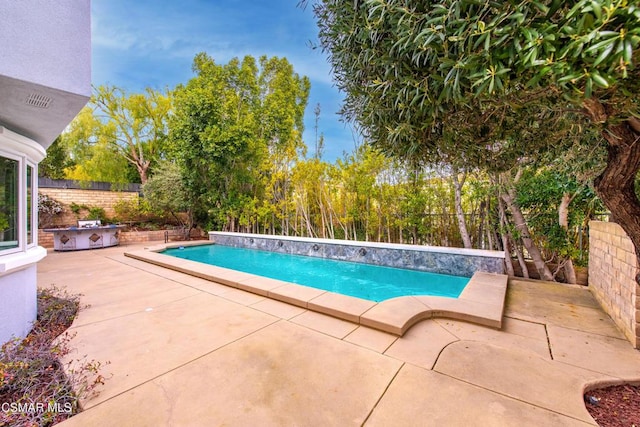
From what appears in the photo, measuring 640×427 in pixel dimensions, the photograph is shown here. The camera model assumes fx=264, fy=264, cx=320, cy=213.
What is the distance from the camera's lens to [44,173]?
44.1ft

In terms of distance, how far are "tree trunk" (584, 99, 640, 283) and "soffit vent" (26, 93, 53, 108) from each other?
3.85 meters

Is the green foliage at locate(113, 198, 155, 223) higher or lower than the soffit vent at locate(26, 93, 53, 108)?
lower

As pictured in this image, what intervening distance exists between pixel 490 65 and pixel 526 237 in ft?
16.3

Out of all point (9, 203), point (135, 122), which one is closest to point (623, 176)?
point (9, 203)

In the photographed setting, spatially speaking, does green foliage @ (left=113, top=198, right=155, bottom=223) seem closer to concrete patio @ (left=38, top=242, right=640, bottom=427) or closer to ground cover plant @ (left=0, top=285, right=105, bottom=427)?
concrete patio @ (left=38, top=242, right=640, bottom=427)

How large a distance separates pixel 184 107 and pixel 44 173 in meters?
9.05

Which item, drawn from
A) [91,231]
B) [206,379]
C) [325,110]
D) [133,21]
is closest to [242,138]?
[325,110]

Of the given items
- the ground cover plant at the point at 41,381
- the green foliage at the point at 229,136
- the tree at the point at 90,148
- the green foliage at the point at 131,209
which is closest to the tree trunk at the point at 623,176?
the ground cover plant at the point at 41,381

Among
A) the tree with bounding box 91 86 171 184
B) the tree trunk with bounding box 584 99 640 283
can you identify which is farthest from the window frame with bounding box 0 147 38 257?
the tree with bounding box 91 86 171 184

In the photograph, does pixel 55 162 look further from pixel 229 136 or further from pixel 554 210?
pixel 554 210

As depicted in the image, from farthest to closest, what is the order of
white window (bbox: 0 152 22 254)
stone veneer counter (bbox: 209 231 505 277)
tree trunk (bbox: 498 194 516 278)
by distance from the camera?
stone veneer counter (bbox: 209 231 505 277) < tree trunk (bbox: 498 194 516 278) < white window (bbox: 0 152 22 254)

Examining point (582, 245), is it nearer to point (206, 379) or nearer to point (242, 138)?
point (206, 379)

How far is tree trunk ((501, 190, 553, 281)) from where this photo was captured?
501 centimetres

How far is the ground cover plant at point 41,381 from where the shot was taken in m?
1.70
